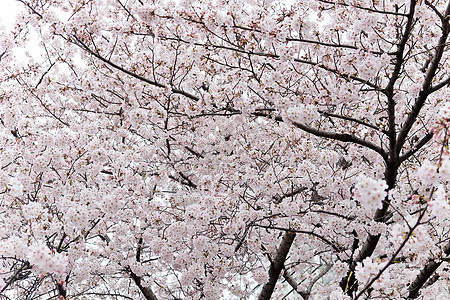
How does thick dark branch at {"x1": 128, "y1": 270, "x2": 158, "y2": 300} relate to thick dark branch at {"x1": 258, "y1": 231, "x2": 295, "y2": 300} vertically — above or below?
below

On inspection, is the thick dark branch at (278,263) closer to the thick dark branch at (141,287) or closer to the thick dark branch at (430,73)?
the thick dark branch at (141,287)

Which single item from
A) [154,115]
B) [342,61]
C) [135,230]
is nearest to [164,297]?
[135,230]

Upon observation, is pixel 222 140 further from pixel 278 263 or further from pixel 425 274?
pixel 425 274

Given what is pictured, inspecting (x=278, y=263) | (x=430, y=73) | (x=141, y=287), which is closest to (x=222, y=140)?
(x=278, y=263)

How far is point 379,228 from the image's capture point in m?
4.96

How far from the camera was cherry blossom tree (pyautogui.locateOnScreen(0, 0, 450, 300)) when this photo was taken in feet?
14.6

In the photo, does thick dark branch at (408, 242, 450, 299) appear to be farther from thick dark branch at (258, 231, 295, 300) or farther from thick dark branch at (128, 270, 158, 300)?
thick dark branch at (128, 270, 158, 300)

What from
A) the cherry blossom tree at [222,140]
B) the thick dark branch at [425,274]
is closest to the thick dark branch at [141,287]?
the cherry blossom tree at [222,140]

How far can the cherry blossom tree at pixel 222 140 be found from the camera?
445 centimetres

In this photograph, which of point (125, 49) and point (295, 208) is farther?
point (125, 49)

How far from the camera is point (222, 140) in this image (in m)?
6.57

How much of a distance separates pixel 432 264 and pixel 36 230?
4519 mm

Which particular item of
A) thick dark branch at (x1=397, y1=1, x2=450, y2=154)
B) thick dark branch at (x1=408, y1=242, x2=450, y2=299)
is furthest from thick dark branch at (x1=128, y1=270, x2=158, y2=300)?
thick dark branch at (x1=397, y1=1, x2=450, y2=154)

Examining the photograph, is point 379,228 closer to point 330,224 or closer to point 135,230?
point 330,224
